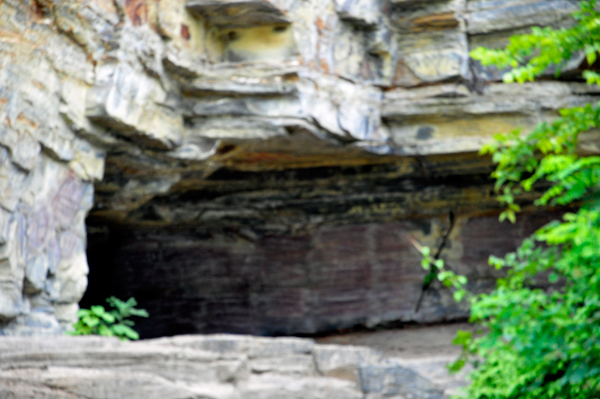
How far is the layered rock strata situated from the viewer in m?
3.10

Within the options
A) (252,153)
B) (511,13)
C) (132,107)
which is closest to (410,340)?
(252,153)

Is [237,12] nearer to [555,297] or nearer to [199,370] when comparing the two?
[199,370]

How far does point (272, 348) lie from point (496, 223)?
3814 mm

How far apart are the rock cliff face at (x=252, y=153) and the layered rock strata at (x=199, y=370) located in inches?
28.8

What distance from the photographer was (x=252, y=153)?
5434mm

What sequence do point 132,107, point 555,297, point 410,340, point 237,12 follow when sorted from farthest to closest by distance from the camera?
point 410,340, point 237,12, point 132,107, point 555,297

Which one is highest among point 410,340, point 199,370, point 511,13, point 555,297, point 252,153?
point 511,13

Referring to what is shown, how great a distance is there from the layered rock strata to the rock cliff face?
73cm

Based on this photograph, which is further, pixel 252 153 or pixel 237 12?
pixel 252 153

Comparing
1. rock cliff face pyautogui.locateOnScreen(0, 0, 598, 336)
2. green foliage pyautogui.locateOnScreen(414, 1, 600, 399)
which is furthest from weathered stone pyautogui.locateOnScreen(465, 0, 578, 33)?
green foliage pyautogui.locateOnScreen(414, 1, 600, 399)

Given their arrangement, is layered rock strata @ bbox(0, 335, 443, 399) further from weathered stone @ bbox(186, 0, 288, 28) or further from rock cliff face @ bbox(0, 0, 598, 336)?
weathered stone @ bbox(186, 0, 288, 28)

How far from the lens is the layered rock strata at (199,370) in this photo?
10.2 ft

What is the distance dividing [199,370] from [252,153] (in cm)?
243

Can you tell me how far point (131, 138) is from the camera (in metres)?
4.68
